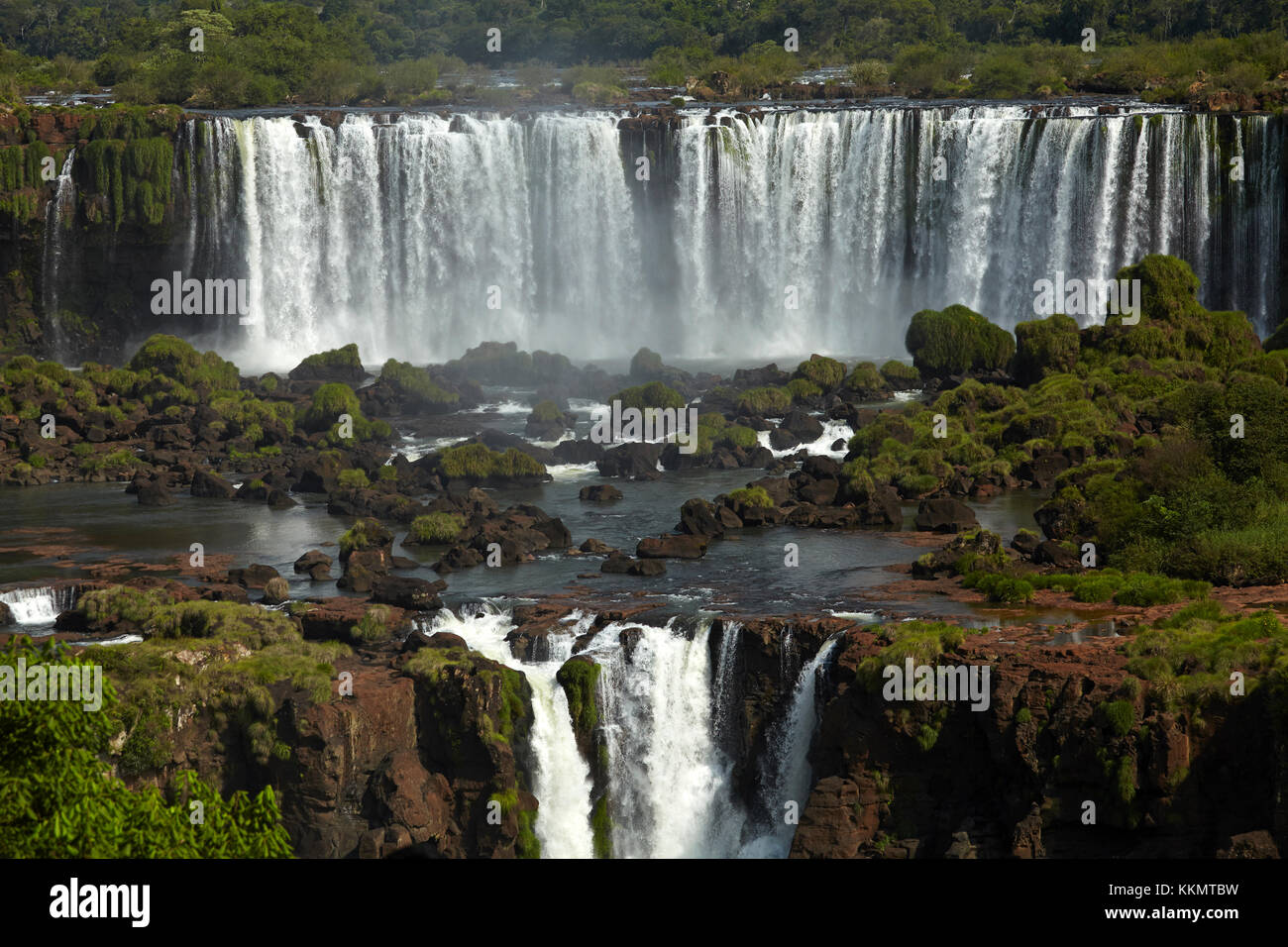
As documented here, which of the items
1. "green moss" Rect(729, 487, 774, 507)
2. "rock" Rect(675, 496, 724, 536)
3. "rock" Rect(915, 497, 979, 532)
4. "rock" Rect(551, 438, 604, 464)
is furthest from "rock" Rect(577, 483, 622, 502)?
"rock" Rect(915, 497, 979, 532)

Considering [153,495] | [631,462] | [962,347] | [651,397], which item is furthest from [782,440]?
[153,495]

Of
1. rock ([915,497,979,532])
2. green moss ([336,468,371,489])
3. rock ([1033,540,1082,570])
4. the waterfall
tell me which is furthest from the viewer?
the waterfall

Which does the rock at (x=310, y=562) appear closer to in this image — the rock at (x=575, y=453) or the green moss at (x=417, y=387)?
the rock at (x=575, y=453)

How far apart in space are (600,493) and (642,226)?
26782 millimetres

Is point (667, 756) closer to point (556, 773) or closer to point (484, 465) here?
point (556, 773)

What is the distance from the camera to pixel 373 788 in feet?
110

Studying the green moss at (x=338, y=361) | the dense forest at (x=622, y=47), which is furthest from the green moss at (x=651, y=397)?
the dense forest at (x=622, y=47)

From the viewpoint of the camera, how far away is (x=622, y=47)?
4469 inches

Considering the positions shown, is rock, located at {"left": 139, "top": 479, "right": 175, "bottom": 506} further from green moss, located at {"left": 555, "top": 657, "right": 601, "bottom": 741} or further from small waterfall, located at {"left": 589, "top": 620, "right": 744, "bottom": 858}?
green moss, located at {"left": 555, "top": 657, "right": 601, "bottom": 741}

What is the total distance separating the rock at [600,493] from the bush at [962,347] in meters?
16.6

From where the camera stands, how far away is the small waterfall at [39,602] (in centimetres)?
4034

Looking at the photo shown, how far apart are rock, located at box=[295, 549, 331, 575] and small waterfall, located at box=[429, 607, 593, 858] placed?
8364mm

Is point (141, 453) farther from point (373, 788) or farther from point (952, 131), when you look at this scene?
point (952, 131)

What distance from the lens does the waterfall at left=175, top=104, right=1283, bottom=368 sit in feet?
230
